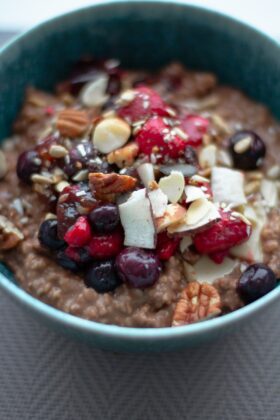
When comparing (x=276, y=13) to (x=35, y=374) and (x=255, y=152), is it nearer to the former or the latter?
(x=255, y=152)

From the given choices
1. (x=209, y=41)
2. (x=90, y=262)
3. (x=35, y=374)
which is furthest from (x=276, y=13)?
(x=35, y=374)

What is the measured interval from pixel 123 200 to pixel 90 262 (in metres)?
0.19

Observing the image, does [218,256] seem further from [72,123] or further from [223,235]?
[72,123]

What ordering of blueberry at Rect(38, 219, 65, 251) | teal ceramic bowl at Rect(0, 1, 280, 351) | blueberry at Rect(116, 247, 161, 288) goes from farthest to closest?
teal ceramic bowl at Rect(0, 1, 280, 351)
blueberry at Rect(38, 219, 65, 251)
blueberry at Rect(116, 247, 161, 288)

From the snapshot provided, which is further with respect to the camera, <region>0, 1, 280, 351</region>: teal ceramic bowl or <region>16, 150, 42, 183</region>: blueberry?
<region>0, 1, 280, 351</region>: teal ceramic bowl

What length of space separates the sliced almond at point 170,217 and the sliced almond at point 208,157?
229 mm

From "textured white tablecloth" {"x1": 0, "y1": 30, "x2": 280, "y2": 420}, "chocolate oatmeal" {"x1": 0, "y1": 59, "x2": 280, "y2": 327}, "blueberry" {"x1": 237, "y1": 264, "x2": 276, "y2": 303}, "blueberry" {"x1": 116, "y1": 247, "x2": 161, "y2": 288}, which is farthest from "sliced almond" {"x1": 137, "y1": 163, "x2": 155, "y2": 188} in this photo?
"textured white tablecloth" {"x1": 0, "y1": 30, "x2": 280, "y2": 420}

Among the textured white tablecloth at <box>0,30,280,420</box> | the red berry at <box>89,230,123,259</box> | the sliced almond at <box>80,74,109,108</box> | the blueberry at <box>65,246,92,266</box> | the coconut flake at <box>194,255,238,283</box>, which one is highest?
the sliced almond at <box>80,74,109,108</box>

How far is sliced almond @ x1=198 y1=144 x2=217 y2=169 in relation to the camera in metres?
1.83

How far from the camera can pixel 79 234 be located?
1606 millimetres

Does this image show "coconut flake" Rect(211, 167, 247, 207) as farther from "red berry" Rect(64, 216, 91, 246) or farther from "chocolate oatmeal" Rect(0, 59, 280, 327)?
"red berry" Rect(64, 216, 91, 246)

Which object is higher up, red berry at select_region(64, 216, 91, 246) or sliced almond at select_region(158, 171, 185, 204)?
sliced almond at select_region(158, 171, 185, 204)

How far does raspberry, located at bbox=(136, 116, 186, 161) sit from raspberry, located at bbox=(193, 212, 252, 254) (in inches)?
8.9

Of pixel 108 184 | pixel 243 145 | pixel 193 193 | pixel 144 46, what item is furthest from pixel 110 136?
pixel 144 46
